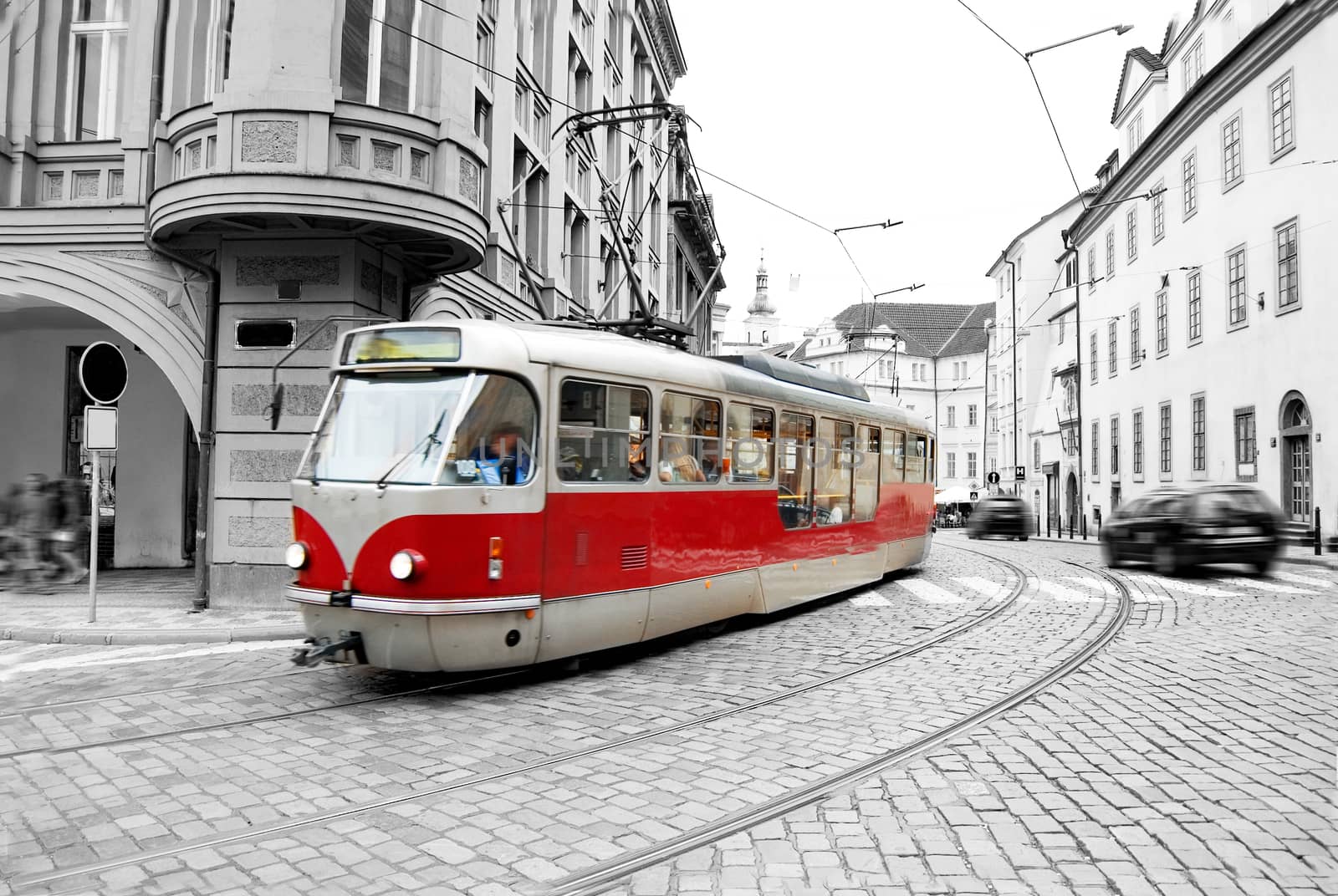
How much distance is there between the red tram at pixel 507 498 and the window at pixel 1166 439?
92.3 ft

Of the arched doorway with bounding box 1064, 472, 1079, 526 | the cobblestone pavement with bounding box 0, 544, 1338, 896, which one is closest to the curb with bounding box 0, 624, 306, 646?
the cobblestone pavement with bounding box 0, 544, 1338, 896

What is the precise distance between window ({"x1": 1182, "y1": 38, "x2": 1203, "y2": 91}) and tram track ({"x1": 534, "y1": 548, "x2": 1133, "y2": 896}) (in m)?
30.5

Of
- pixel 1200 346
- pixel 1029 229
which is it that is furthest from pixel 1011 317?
pixel 1200 346

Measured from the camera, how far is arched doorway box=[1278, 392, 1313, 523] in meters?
23.9

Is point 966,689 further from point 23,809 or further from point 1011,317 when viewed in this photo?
point 1011,317

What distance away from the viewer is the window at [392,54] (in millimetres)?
12508

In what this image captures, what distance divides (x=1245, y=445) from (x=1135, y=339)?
10342 mm

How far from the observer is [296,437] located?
12.6 m

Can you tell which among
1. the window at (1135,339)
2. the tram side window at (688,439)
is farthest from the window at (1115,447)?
the tram side window at (688,439)

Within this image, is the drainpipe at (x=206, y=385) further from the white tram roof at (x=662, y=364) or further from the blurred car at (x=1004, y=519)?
the blurred car at (x=1004, y=519)

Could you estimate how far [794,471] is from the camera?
1145cm

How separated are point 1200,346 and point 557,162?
831 inches

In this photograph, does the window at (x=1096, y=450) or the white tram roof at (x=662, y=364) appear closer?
the white tram roof at (x=662, y=364)

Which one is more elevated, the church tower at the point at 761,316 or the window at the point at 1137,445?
the church tower at the point at 761,316
